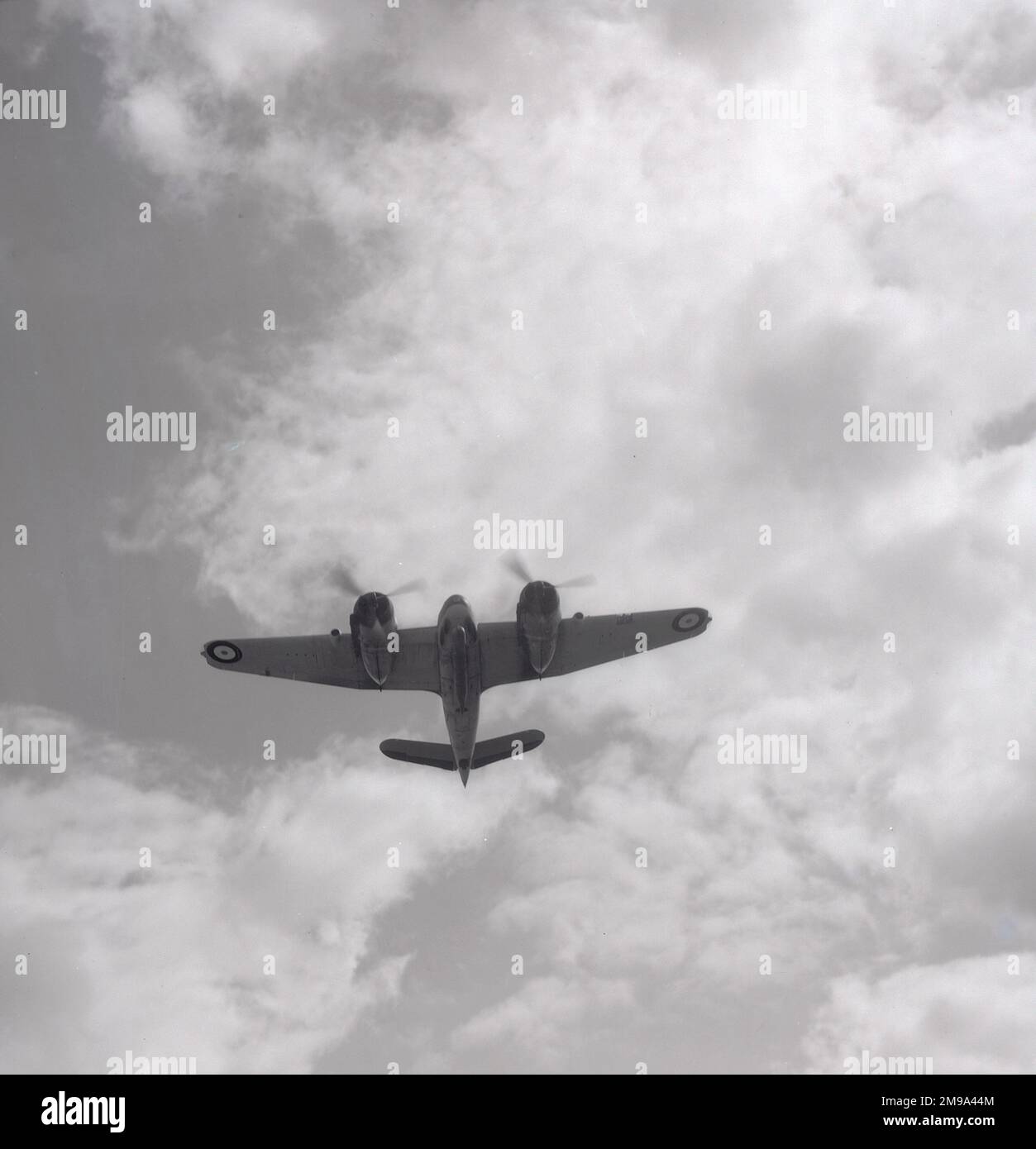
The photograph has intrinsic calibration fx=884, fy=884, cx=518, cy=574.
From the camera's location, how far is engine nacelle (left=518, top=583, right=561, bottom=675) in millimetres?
30672

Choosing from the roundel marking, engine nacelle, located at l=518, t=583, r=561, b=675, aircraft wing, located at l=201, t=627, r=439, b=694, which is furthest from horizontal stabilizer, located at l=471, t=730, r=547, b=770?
the roundel marking

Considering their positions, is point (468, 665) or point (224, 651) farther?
point (224, 651)

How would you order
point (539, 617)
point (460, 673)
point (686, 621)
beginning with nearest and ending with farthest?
point (539, 617), point (460, 673), point (686, 621)

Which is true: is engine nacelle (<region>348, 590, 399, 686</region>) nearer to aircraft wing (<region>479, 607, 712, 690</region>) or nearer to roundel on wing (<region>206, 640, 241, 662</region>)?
aircraft wing (<region>479, 607, 712, 690</region>)

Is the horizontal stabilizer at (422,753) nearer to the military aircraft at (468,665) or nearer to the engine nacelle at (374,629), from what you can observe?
the military aircraft at (468,665)

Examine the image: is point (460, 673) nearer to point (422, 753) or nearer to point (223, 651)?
point (422, 753)

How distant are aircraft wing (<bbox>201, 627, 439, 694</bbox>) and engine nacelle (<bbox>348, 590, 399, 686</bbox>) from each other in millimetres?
2927

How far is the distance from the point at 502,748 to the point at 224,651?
1187cm

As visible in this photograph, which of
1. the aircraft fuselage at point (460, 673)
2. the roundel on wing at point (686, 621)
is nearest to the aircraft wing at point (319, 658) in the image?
the aircraft fuselage at point (460, 673)

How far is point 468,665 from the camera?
31.4m

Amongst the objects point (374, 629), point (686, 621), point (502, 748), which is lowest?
point (502, 748)

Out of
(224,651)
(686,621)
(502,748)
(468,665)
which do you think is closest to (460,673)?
(468,665)

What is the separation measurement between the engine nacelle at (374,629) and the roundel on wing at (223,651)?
6.78 meters

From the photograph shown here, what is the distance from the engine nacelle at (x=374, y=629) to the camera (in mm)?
30766
